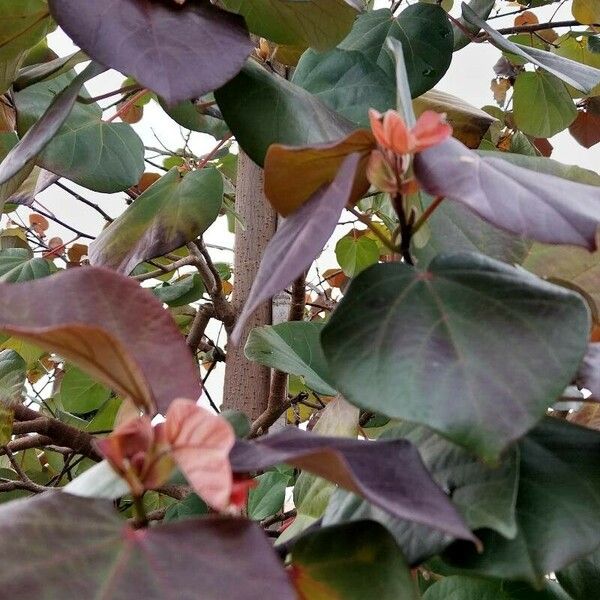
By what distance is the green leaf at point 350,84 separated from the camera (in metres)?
0.43

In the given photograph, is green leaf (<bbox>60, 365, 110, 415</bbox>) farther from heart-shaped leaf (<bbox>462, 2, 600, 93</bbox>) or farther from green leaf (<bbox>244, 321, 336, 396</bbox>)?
heart-shaped leaf (<bbox>462, 2, 600, 93</bbox>)

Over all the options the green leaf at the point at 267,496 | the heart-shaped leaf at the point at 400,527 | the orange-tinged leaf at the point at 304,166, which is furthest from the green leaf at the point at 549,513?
the green leaf at the point at 267,496

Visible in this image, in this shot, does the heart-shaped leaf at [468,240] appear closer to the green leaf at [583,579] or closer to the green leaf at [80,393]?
the green leaf at [583,579]

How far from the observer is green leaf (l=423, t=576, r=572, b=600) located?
0.31 m

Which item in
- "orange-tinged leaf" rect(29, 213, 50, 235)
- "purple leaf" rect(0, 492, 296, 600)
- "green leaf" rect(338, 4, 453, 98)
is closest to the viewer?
"purple leaf" rect(0, 492, 296, 600)

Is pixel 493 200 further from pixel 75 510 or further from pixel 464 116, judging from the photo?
pixel 464 116

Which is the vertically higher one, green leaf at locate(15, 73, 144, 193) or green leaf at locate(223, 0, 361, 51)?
green leaf at locate(223, 0, 361, 51)

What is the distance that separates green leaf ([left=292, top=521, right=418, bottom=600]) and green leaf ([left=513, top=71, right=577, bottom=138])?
2.33ft

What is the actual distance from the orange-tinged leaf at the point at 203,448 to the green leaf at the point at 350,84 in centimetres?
28

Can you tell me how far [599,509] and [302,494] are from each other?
0.54 feet

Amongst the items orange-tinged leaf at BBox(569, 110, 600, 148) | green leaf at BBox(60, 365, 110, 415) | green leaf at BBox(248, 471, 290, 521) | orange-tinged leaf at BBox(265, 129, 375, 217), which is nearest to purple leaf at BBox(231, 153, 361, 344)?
orange-tinged leaf at BBox(265, 129, 375, 217)

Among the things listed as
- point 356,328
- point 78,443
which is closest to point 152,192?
point 78,443

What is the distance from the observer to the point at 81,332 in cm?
19

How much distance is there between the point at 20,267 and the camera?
0.79 metres
